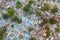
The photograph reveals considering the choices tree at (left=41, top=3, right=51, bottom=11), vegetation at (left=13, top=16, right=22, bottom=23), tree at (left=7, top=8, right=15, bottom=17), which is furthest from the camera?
tree at (left=41, top=3, right=51, bottom=11)

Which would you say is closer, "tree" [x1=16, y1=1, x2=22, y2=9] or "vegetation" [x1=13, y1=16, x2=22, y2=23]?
"vegetation" [x1=13, y1=16, x2=22, y2=23]

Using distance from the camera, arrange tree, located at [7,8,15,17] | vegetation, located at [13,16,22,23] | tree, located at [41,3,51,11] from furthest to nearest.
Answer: tree, located at [41,3,51,11]
tree, located at [7,8,15,17]
vegetation, located at [13,16,22,23]

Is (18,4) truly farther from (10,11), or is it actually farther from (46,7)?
(46,7)

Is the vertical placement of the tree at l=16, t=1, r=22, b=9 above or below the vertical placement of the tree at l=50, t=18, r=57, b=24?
above

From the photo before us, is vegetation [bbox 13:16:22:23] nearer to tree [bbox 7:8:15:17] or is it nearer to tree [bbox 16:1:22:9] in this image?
tree [bbox 7:8:15:17]

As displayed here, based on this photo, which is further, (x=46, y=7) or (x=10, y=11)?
(x=46, y=7)

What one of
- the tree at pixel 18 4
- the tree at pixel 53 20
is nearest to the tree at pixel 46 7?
the tree at pixel 53 20

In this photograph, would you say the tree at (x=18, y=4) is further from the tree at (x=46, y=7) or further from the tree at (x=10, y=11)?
the tree at (x=46, y=7)

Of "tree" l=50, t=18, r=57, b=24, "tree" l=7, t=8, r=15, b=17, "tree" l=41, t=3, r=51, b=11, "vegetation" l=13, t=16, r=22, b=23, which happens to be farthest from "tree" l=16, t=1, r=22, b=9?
"tree" l=50, t=18, r=57, b=24

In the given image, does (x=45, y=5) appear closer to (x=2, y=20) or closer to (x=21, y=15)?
(x=21, y=15)

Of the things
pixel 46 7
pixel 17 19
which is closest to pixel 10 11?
pixel 17 19

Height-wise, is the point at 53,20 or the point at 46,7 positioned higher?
the point at 46,7
